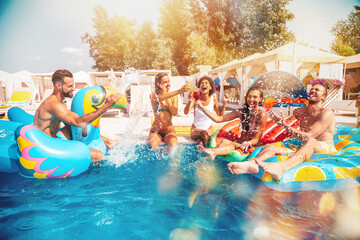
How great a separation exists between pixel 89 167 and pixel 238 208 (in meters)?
2.48

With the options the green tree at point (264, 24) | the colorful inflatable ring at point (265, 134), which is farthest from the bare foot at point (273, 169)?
the green tree at point (264, 24)

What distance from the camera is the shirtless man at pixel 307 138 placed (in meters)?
2.58

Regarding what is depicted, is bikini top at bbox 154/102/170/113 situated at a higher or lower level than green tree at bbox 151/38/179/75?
lower

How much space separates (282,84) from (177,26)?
2604 cm

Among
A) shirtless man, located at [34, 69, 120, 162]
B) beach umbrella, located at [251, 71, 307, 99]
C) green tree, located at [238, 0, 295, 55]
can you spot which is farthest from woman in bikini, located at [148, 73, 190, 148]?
green tree, located at [238, 0, 295, 55]

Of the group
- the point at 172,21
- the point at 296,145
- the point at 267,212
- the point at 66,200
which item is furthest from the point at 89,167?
the point at 172,21

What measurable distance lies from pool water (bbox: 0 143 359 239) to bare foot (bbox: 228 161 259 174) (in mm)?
288

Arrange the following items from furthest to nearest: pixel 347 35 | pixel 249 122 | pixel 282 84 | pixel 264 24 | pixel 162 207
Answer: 1. pixel 347 35
2. pixel 264 24
3. pixel 282 84
4. pixel 249 122
5. pixel 162 207

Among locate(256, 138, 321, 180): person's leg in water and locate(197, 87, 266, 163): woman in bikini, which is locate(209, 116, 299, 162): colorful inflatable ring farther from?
locate(256, 138, 321, 180): person's leg in water

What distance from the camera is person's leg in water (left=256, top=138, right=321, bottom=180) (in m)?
2.45

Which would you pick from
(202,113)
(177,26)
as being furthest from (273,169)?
(177,26)

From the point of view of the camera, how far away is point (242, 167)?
2.65 meters

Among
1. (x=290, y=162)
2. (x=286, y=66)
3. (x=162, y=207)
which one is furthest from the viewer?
(x=286, y=66)

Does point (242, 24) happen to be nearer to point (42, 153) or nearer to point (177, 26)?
point (177, 26)
